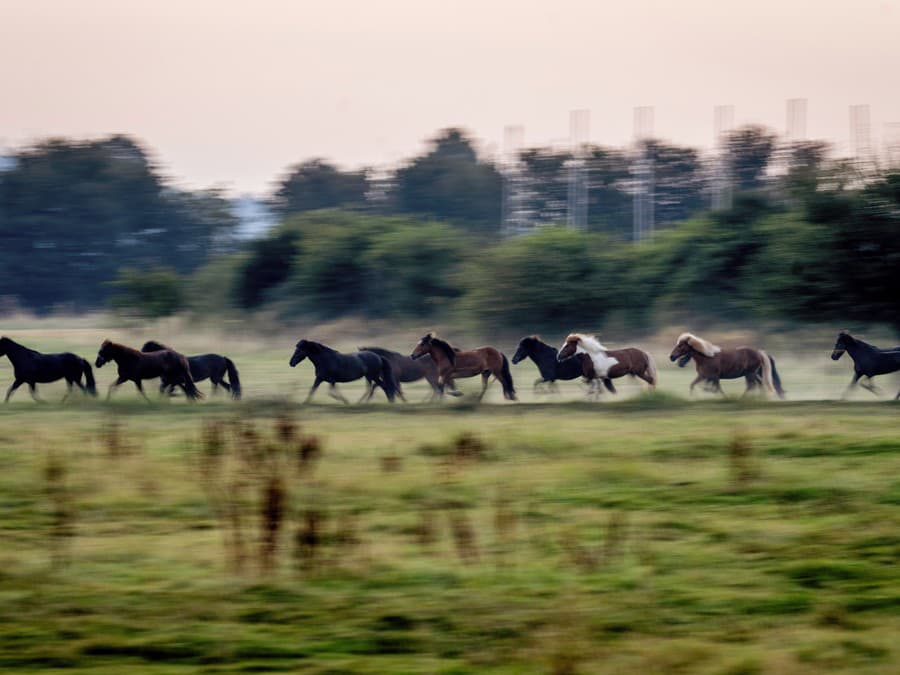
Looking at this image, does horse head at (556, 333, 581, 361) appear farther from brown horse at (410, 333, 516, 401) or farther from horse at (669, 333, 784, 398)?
horse at (669, 333, 784, 398)

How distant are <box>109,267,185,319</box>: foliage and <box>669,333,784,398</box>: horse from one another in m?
17.7

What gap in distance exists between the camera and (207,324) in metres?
38.5

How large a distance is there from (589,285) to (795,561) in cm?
2573

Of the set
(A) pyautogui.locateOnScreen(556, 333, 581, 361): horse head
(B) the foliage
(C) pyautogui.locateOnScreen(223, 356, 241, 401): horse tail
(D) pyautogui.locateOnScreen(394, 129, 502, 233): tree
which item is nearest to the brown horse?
(A) pyautogui.locateOnScreen(556, 333, 581, 361): horse head

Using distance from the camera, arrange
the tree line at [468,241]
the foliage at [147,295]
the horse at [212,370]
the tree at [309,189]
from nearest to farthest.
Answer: the horse at [212,370] → the tree line at [468,241] → the foliage at [147,295] → the tree at [309,189]

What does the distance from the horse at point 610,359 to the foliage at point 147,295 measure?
16565 millimetres

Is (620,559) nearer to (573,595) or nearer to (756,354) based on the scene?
(573,595)

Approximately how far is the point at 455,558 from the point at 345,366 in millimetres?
13983

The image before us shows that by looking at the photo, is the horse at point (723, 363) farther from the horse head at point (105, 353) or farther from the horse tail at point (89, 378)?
the horse tail at point (89, 378)

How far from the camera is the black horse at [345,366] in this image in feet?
67.7

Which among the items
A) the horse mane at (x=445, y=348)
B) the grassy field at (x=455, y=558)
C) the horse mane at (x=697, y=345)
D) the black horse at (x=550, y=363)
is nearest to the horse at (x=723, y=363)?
the horse mane at (x=697, y=345)

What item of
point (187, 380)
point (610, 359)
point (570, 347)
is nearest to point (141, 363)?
point (187, 380)

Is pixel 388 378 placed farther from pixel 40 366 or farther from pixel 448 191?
pixel 448 191

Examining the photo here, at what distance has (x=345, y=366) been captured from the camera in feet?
68.0
